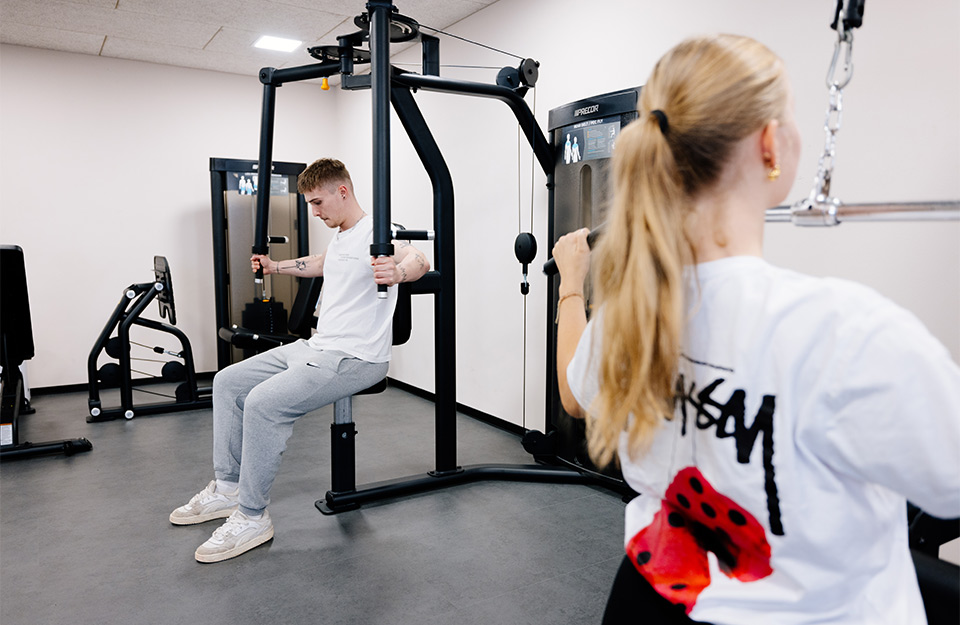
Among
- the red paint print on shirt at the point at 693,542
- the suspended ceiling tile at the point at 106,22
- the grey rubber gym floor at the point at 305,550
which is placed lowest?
the grey rubber gym floor at the point at 305,550

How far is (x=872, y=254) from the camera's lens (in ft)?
6.88

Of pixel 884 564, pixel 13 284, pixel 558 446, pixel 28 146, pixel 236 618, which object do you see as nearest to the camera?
pixel 884 564

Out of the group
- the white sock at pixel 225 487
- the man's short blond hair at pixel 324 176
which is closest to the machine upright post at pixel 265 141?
the man's short blond hair at pixel 324 176

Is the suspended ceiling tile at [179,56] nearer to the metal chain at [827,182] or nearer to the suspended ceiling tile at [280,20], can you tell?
the suspended ceiling tile at [280,20]

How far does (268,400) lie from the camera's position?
7.57ft

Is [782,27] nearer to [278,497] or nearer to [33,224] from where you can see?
[278,497]

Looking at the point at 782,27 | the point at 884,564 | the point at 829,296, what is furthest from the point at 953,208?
A: the point at 782,27

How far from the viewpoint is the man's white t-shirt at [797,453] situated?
60 cm

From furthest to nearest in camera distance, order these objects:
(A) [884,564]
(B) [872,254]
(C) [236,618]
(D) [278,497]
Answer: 1. (D) [278,497]
2. (B) [872,254]
3. (C) [236,618]
4. (A) [884,564]

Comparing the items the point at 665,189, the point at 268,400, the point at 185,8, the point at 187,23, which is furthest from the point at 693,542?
the point at 187,23

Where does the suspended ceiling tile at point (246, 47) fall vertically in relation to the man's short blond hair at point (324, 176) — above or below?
above

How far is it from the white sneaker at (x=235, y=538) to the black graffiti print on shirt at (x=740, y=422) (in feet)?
6.61

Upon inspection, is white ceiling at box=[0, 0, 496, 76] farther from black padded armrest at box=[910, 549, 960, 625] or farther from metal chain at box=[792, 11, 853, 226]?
black padded armrest at box=[910, 549, 960, 625]

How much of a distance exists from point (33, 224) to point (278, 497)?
3.47 meters
